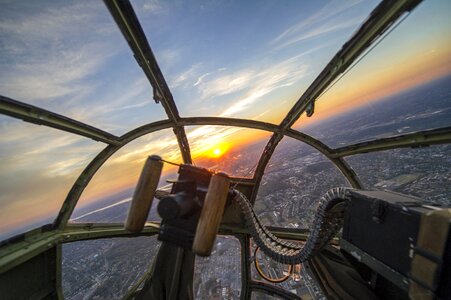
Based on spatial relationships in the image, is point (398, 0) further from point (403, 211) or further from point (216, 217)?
point (216, 217)

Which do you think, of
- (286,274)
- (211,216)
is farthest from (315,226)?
(286,274)

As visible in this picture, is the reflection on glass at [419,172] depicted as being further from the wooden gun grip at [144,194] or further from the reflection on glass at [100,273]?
the reflection on glass at [100,273]

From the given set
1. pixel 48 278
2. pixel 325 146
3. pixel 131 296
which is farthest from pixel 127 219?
pixel 131 296

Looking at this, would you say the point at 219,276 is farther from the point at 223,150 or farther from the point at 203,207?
the point at 203,207

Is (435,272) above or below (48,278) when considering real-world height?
above

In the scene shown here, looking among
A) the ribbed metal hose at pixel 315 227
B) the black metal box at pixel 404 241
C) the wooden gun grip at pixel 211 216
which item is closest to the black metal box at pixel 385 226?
the black metal box at pixel 404 241

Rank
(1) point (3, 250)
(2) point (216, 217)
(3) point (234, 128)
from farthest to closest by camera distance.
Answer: (3) point (234, 128)
(1) point (3, 250)
(2) point (216, 217)
